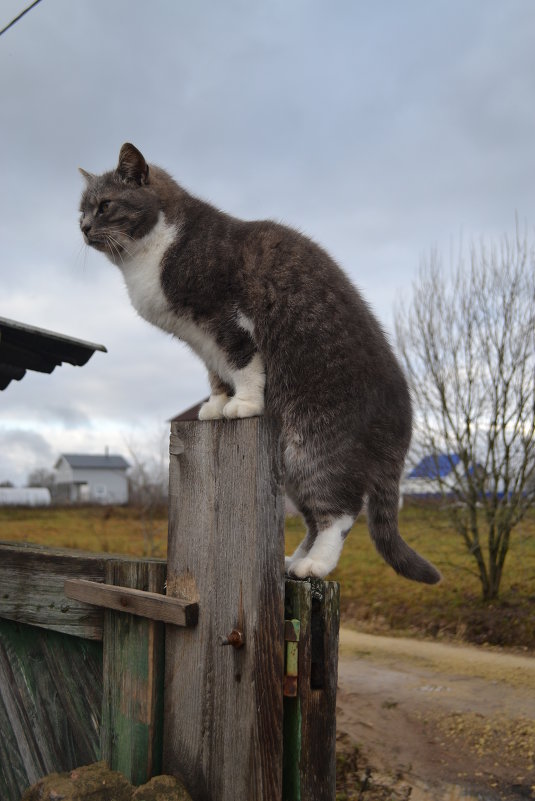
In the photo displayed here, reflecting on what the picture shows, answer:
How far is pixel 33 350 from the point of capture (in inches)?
177

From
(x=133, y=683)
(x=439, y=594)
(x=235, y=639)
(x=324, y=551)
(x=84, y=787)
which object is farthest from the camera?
(x=439, y=594)

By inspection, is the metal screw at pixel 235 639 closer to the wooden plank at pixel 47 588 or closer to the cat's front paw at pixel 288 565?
the cat's front paw at pixel 288 565

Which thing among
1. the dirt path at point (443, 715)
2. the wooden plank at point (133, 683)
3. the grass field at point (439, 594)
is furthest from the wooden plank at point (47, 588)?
the grass field at point (439, 594)

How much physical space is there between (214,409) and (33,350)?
7.99ft

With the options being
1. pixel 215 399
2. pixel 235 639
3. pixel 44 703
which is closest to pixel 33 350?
pixel 215 399

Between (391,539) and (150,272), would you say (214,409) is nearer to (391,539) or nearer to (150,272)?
(150,272)

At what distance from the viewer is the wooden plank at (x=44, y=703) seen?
2369 mm

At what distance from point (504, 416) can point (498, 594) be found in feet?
10.2

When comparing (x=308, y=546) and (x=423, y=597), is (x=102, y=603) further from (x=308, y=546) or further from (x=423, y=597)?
(x=423, y=597)

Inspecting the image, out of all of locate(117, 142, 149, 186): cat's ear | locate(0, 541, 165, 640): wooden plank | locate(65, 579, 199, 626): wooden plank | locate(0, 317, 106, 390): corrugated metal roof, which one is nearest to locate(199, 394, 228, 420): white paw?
locate(0, 541, 165, 640): wooden plank

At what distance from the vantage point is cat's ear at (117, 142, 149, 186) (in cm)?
272

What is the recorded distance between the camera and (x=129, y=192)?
274 cm

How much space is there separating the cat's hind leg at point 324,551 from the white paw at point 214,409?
550mm

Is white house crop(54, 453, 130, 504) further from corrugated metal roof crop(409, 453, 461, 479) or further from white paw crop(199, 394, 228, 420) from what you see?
white paw crop(199, 394, 228, 420)
